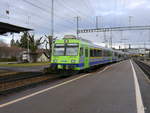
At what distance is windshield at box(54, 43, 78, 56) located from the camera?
60.1 ft

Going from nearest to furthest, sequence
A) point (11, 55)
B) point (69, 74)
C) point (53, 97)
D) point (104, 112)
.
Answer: point (104, 112)
point (53, 97)
point (69, 74)
point (11, 55)

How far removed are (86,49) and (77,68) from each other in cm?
326

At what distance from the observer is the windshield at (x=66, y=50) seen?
60.1 ft

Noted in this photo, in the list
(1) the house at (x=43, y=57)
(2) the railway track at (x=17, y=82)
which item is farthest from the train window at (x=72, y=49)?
(1) the house at (x=43, y=57)

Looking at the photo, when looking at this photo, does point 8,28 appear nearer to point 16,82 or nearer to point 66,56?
point 66,56

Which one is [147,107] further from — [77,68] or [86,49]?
[86,49]

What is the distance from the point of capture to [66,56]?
18.3 m

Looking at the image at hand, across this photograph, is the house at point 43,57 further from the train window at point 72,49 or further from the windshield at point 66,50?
the train window at point 72,49

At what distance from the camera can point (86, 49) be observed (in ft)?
66.7

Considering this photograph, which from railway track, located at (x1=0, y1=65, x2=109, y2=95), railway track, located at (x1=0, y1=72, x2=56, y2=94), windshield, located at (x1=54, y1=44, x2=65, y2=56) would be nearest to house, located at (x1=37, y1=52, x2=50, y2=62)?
windshield, located at (x1=54, y1=44, x2=65, y2=56)

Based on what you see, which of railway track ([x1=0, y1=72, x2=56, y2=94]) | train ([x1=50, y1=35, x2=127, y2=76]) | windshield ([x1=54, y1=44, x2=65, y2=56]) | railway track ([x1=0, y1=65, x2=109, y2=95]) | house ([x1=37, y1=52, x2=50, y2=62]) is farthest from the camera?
house ([x1=37, y1=52, x2=50, y2=62])

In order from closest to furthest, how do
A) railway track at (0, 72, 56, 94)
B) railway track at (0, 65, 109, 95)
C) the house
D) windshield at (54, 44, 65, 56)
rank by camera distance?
railway track at (0, 65, 109, 95)
railway track at (0, 72, 56, 94)
windshield at (54, 44, 65, 56)
the house

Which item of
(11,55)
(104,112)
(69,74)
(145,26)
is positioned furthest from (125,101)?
(11,55)

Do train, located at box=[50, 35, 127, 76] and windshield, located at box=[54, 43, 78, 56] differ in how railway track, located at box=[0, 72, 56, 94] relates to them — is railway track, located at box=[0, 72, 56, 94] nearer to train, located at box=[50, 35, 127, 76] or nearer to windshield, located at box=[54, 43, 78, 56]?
train, located at box=[50, 35, 127, 76]
